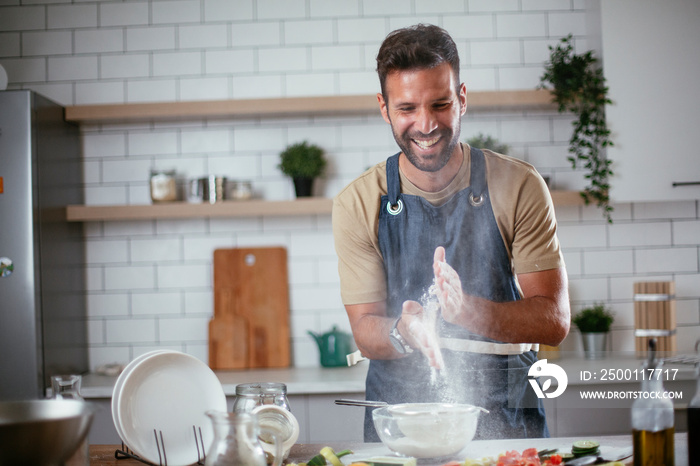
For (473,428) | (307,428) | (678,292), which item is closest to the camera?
(473,428)

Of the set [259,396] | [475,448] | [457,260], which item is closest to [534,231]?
[457,260]

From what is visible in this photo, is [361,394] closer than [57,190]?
Yes

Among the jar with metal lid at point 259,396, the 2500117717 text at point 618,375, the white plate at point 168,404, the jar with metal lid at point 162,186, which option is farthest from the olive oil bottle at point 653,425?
the jar with metal lid at point 162,186

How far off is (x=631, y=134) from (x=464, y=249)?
0.77 m

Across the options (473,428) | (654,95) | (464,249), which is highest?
(654,95)

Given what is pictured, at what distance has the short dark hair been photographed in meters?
1.66

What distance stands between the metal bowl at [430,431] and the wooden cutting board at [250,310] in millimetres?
1098

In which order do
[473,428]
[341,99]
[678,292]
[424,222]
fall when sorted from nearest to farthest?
[473,428], [424,222], [678,292], [341,99]

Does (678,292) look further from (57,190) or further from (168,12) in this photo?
(57,190)

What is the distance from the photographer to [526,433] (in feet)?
5.52

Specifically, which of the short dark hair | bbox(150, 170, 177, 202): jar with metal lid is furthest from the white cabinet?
bbox(150, 170, 177, 202): jar with metal lid

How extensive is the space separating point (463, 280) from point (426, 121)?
0.42 m

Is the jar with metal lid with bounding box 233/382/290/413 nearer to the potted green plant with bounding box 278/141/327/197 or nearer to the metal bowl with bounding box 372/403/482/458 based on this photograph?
the metal bowl with bounding box 372/403/482/458

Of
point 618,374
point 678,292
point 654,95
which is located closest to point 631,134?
point 654,95
